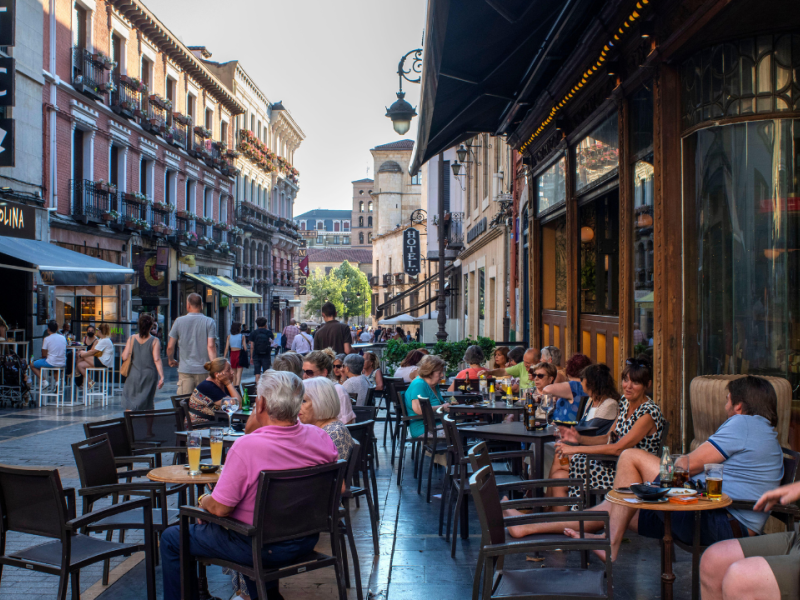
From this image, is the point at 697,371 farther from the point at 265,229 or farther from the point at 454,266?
the point at 265,229

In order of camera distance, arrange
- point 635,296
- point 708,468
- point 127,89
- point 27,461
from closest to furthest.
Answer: point 708,468 → point 635,296 → point 27,461 → point 127,89

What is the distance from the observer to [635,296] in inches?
305

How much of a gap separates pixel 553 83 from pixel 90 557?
7624mm

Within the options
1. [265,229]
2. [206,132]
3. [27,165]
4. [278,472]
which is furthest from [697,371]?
[265,229]

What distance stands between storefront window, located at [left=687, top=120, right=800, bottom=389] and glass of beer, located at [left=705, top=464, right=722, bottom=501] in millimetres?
2093

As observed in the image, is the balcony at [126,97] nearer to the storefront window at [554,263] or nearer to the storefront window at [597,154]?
the storefront window at [554,263]

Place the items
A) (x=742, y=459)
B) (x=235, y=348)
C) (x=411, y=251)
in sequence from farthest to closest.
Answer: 1. (x=411, y=251)
2. (x=235, y=348)
3. (x=742, y=459)

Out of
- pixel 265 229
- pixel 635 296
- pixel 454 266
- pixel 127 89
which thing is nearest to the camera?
pixel 635 296

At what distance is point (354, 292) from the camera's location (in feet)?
262

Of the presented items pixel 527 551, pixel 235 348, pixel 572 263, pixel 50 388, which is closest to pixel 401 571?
pixel 527 551

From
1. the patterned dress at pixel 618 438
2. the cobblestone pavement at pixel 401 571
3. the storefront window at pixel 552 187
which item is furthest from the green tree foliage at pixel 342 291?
the patterned dress at pixel 618 438

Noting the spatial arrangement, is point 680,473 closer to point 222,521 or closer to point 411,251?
point 222,521

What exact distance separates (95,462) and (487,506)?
251 centimetres

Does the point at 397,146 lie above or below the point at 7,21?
above
